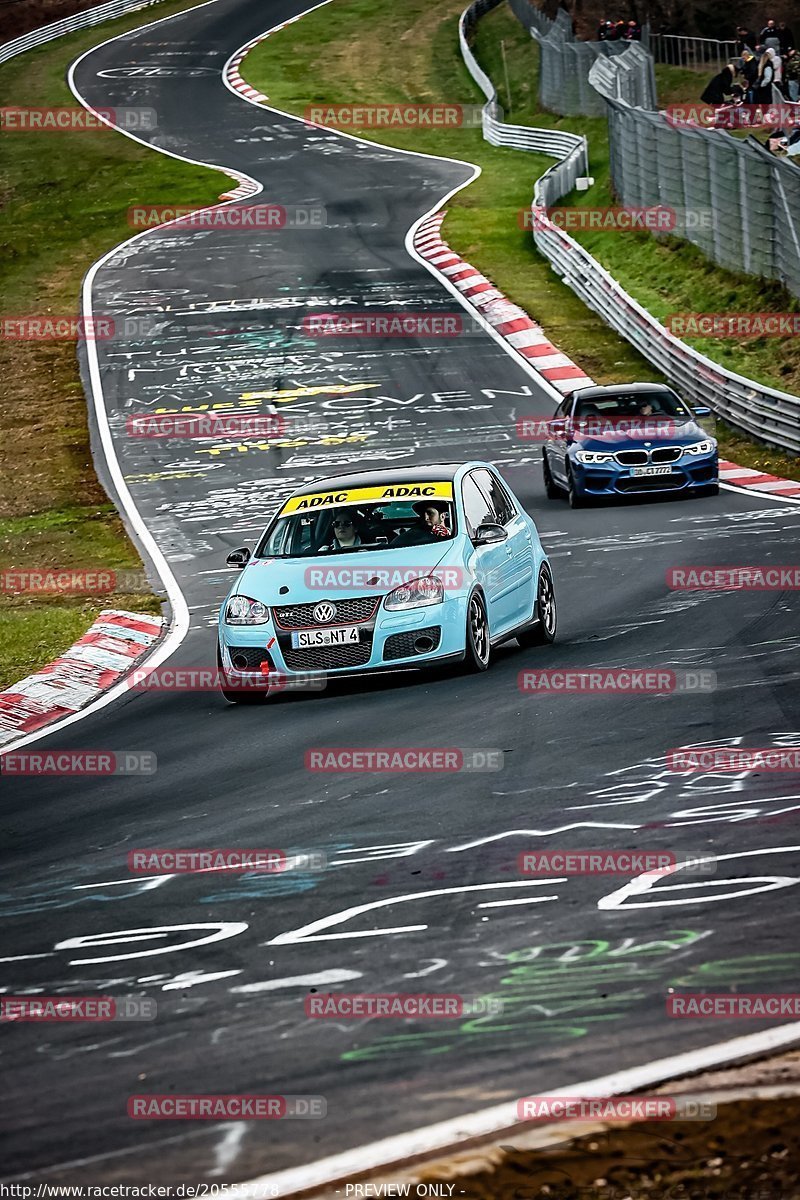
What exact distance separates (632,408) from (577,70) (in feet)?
99.5

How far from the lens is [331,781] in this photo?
9.68 meters

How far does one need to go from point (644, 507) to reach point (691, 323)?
9617 millimetres

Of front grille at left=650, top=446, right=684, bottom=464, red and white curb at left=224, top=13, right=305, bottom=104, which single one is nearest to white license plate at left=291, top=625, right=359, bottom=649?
front grille at left=650, top=446, right=684, bottom=464

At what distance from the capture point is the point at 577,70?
162 ft

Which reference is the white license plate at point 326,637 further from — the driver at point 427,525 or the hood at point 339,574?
the driver at point 427,525

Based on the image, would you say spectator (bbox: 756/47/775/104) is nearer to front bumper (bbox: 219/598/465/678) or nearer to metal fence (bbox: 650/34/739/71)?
metal fence (bbox: 650/34/739/71)

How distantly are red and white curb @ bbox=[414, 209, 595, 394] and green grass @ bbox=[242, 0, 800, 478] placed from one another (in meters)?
0.27

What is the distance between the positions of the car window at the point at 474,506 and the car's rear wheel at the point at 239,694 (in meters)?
1.90

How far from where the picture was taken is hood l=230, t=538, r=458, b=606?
12.4 meters

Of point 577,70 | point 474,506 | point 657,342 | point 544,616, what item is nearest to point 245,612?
point 474,506

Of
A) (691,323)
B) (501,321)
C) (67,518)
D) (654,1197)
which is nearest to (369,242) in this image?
(501,321)

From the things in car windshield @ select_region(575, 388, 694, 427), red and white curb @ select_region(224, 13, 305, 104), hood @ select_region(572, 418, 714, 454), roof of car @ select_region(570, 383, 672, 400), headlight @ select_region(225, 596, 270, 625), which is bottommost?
hood @ select_region(572, 418, 714, 454)

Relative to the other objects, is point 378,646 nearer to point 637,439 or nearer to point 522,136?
point 637,439

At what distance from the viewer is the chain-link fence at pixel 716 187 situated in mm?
26797
